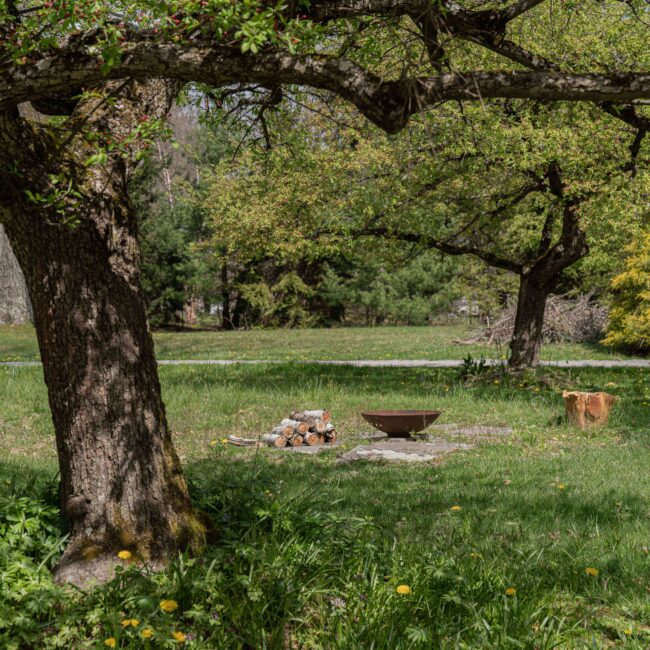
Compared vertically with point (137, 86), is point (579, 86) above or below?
below

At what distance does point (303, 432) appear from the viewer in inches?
373

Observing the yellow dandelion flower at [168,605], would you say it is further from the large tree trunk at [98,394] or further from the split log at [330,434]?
the split log at [330,434]

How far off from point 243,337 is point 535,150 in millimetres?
18285

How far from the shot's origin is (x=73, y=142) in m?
4.48

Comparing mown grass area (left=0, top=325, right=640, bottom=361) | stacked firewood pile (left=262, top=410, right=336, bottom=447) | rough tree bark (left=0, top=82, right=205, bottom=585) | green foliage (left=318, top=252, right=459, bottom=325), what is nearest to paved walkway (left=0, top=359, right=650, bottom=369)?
mown grass area (left=0, top=325, right=640, bottom=361)

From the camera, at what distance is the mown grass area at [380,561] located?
369 cm

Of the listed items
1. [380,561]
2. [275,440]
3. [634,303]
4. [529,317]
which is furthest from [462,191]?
[380,561]

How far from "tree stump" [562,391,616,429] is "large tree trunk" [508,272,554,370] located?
4.26 meters

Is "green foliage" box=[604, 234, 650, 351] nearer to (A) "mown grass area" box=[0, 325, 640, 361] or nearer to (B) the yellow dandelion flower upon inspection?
(A) "mown grass area" box=[0, 325, 640, 361]

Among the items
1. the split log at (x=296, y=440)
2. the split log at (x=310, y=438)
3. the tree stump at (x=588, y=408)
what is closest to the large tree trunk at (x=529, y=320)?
the tree stump at (x=588, y=408)

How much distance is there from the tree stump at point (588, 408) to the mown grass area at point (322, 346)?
6.91 m

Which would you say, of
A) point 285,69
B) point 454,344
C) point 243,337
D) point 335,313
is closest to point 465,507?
point 285,69

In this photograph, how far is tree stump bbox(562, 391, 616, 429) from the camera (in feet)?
32.3

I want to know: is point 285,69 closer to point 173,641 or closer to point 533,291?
point 173,641
